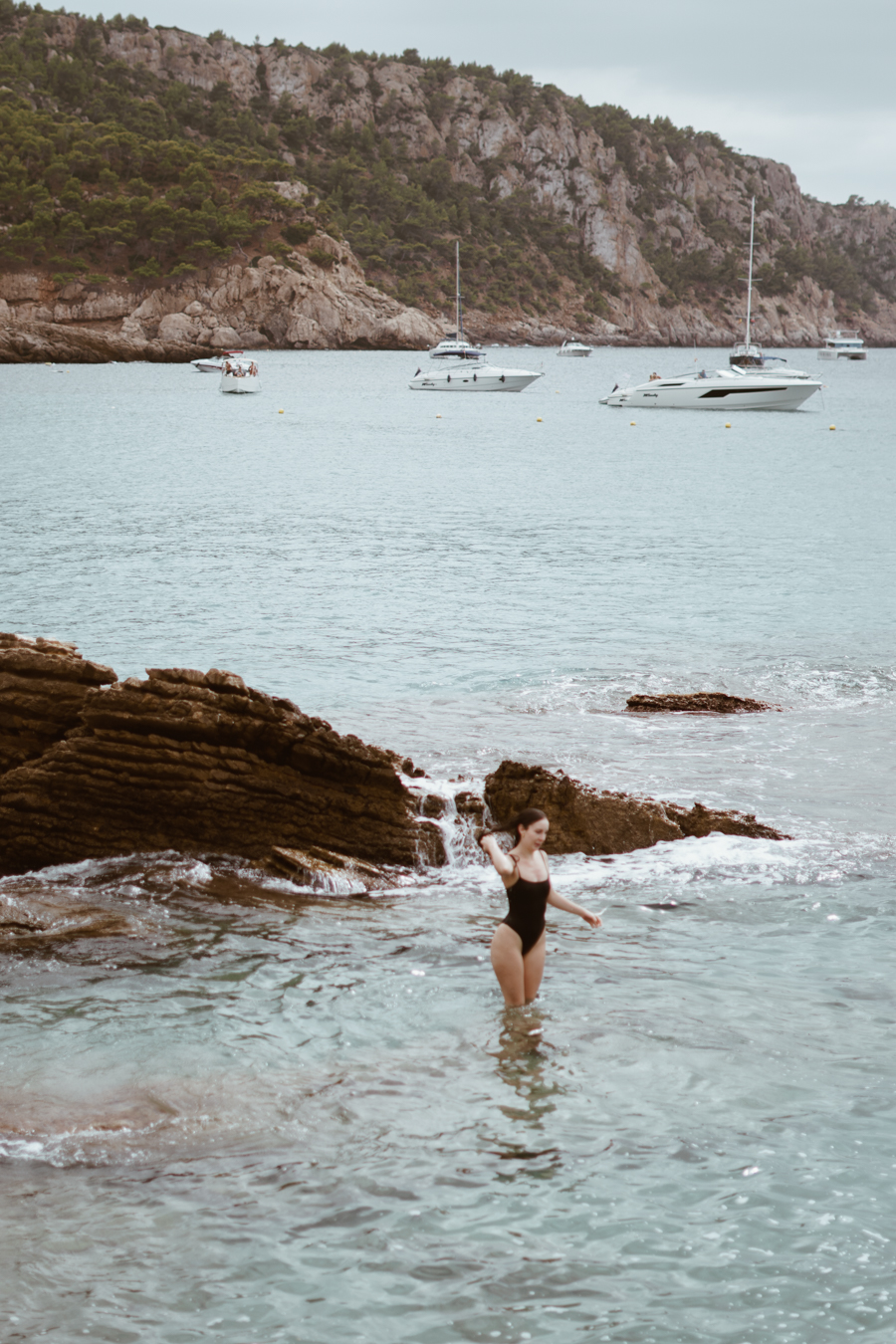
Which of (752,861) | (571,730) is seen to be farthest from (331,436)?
(752,861)

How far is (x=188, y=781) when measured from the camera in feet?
37.6

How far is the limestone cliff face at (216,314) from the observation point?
143 meters

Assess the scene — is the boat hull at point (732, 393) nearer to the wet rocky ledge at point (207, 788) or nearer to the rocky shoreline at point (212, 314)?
the rocky shoreline at point (212, 314)

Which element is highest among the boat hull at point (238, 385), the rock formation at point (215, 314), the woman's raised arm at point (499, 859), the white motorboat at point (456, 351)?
the rock formation at point (215, 314)

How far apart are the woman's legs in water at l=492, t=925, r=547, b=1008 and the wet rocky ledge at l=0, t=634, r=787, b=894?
8.96 ft

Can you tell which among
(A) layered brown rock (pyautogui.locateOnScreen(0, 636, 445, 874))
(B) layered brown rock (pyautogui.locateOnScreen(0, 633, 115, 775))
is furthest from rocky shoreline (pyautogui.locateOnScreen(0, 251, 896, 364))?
(A) layered brown rock (pyautogui.locateOnScreen(0, 636, 445, 874))

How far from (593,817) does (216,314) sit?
5966 inches

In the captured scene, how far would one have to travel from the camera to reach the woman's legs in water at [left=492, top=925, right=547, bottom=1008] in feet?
27.9

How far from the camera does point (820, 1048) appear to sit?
8.03m

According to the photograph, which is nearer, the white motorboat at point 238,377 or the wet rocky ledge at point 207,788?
the wet rocky ledge at point 207,788

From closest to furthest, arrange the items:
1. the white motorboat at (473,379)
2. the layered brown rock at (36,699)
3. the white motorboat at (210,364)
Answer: the layered brown rock at (36,699), the white motorboat at (473,379), the white motorboat at (210,364)

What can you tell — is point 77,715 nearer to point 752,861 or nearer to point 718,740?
point 752,861

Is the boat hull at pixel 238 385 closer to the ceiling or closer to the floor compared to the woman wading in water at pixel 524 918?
closer to the ceiling

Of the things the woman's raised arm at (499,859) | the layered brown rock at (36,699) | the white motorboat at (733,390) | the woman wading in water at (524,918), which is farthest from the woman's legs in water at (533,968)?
the white motorboat at (733,390)
